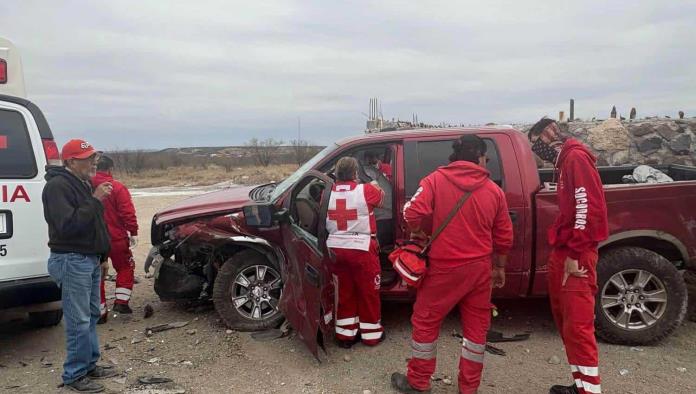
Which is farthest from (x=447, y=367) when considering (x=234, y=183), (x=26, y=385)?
(x=234, y=183)

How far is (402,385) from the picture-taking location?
3641 mm

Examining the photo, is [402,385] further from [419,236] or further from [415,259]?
[419,236]

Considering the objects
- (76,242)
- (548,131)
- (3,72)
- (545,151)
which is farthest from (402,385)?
(3,72)

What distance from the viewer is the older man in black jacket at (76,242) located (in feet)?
11.6

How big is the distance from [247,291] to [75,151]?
6.47 feet

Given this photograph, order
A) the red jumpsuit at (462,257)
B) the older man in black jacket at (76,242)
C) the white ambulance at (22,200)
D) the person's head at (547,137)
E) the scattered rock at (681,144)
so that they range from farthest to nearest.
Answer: the scattered rock at (681,144)
the white ambulance at (22,200)
the person's head at (547,137)
the older man in black jacket at (76,242)
the red jumpsuit at (462,257)

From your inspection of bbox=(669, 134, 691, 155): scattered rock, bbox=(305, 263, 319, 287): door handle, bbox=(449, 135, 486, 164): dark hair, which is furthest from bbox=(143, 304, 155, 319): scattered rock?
bbox=(669, 134, 691, 155): scattered rock

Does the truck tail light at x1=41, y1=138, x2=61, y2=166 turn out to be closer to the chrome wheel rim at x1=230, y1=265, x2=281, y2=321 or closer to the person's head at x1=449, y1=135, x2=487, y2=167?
the chrome wheel rim at x1=230, y1=265, x2=281, y2=321

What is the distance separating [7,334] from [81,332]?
1912 millimetres

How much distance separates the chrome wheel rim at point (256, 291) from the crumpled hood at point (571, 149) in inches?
105

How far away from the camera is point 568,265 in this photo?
333 centimetres

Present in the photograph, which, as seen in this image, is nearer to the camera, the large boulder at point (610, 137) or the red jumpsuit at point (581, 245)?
the red jumpsuit at point (581, 245)

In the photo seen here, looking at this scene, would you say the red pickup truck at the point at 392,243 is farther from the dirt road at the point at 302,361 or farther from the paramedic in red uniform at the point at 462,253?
the paramedic in red uniform at the point at 462,253

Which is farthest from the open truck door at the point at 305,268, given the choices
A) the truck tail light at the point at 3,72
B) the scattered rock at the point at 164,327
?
the truck tail light at the point at 3,72
